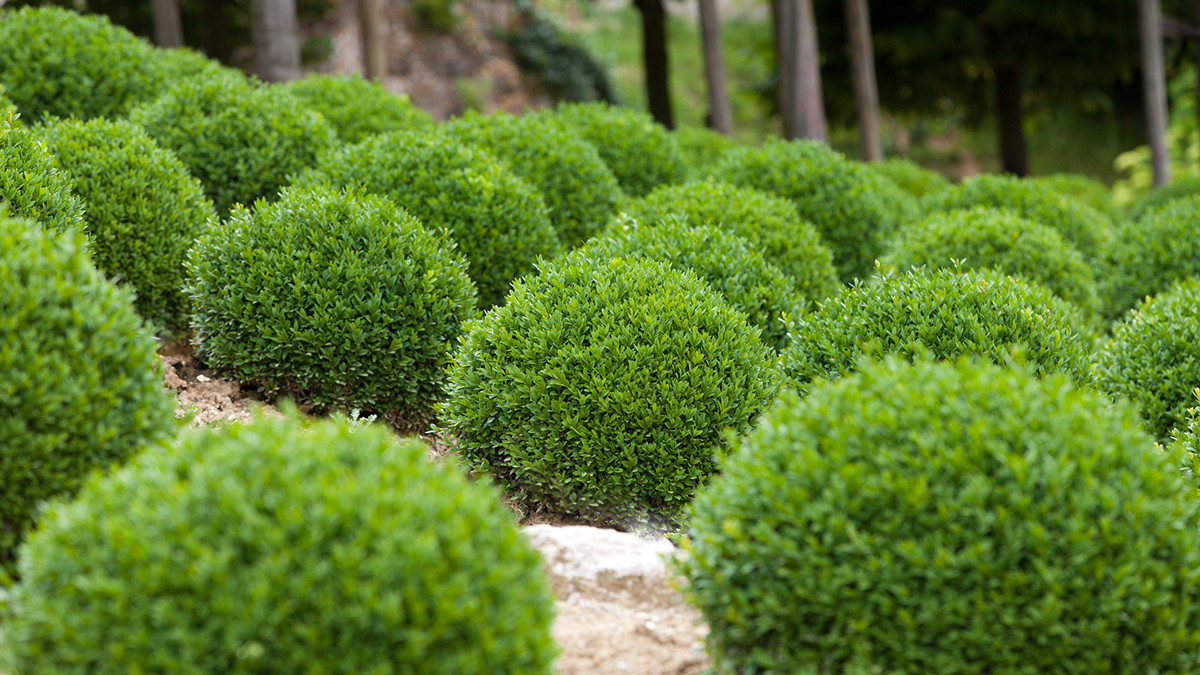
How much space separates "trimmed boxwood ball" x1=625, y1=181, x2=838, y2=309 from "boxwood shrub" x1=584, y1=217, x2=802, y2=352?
513 millimetres

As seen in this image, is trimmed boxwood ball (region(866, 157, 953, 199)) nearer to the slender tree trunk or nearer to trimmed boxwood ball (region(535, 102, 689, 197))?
trimmed boxwood ball (region(535, 102, 689, 197))

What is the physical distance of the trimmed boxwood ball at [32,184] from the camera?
17.6 feet

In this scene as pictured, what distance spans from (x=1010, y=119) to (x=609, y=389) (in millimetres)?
17218

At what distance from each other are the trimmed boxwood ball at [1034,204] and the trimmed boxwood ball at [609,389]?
5228 millimetres

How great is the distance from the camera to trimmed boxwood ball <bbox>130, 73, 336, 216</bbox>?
307 inches

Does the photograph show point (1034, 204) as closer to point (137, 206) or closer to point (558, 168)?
point (558, 168)

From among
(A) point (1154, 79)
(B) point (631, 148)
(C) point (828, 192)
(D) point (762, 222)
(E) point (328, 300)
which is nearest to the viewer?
(E) point (328, 300)

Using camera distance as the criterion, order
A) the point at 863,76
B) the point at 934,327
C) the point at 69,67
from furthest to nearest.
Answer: the point at 863,76, the point at 69,67, the point at 934,327

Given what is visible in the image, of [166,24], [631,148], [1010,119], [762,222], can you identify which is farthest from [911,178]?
[166,24]

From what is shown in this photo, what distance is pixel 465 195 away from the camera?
7.43 m

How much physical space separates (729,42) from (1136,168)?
559 inches

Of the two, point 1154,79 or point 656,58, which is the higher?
point 656,58

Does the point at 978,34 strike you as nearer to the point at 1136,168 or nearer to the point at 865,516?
the point at 1136,168

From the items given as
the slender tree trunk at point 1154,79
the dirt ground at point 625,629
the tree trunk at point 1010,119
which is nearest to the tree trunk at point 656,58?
the tree trunk at point 1010,119
